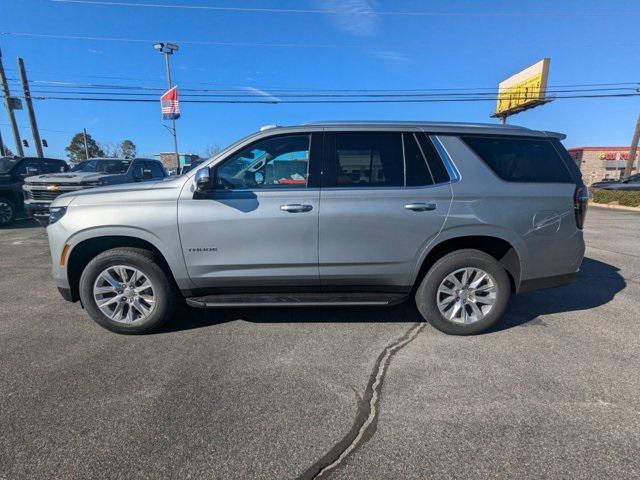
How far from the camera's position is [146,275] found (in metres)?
3.48

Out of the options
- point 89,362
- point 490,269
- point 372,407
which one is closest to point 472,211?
point 490,269

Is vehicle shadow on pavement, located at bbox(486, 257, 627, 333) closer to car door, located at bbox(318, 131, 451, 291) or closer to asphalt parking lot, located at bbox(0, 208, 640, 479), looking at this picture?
asphalt parking lot, located at bbox(0, 208, 640, 479)

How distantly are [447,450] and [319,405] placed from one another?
86 centimetres

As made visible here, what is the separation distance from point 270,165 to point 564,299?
13.0ft

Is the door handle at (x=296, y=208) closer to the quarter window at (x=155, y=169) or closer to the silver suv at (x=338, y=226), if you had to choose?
the silver suv at (x=338, y=226)

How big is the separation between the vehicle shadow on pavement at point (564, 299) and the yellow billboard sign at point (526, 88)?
884 inches

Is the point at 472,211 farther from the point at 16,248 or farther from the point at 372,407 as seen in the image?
the point at 16,248

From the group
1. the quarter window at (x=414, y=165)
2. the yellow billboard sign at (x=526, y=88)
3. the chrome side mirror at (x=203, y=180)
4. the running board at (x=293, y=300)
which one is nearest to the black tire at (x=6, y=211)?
the running board at (x=293, y=300)

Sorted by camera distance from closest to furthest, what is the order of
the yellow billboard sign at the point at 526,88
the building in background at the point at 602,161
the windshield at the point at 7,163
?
the windshield at the point at 7,163 → the yellow billboard sign at the point at 526,88 → the building in background at the point at 602,161

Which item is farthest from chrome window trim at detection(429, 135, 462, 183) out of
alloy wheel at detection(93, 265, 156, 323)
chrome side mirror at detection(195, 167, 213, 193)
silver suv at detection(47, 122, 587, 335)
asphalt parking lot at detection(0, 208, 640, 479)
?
alloy wheel at detection(93, 265, 156, 323)

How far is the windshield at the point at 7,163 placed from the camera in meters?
10.8

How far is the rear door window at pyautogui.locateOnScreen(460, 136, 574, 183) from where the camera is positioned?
11.6 ft

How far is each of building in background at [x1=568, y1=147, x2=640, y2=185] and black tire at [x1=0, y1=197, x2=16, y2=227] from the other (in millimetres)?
58226

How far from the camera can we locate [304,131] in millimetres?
3531
